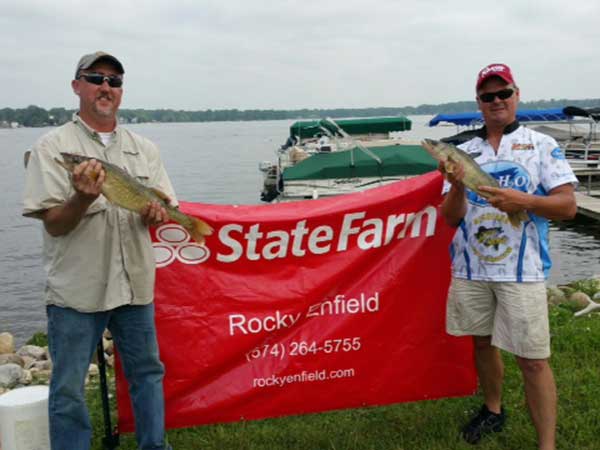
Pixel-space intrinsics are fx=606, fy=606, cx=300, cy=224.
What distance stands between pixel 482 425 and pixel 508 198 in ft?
6.09

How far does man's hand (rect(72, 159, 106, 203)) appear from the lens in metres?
3.23

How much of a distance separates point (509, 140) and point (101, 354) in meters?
3.17

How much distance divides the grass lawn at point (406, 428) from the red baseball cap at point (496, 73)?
2.56 metres

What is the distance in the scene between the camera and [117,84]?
3.71 m

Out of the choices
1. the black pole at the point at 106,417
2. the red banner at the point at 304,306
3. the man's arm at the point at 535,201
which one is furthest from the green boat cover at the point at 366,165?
the black pole at the point at 106,417

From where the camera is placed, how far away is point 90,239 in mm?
3623

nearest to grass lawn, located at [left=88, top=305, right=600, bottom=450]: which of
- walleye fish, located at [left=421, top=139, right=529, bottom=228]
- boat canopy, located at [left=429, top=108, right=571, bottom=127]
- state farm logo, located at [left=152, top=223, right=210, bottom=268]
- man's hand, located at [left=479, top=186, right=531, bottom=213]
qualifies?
state farm logo, located at [left=152, top=223, right=210, bottom=268]

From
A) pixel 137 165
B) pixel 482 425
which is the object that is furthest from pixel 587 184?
pixel 137 165

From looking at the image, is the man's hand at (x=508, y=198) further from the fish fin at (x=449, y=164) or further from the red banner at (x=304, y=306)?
the red banner at (x=304, y=306)

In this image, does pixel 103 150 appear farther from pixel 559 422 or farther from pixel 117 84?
pixel 559 422

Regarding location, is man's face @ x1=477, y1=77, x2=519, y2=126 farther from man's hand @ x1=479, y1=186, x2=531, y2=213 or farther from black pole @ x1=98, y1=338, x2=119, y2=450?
black pole @ x1=98, y1=338, x2=119, y2=450

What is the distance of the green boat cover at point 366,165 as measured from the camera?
17297 millimetres

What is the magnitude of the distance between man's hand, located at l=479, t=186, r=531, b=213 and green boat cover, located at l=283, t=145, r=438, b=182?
13.5m

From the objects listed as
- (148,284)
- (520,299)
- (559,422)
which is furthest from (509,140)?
(148,284)
